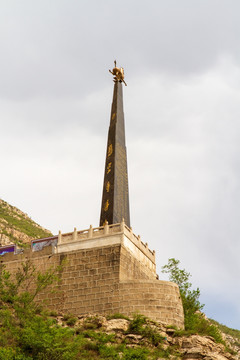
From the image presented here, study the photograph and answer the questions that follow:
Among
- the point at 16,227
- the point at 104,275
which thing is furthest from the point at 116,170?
the point at 16,227

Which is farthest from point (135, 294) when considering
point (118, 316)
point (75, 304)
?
point (75, 304)

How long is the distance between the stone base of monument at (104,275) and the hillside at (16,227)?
3231 cm

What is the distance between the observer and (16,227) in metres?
84.8

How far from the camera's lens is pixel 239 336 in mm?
78000

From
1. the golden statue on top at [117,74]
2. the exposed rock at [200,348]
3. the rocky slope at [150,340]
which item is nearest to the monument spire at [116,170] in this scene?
the golden statue on top at [117,74]

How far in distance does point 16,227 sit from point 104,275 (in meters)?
49.3

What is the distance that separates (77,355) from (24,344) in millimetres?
3086

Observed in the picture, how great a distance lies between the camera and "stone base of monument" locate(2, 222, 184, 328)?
117 ft

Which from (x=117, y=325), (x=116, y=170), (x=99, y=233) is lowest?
(x=117, y=325)

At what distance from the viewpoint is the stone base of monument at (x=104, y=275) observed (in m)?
35.8

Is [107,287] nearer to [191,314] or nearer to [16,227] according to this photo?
[191,314]

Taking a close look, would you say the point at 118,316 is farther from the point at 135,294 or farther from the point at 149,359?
the point at 149,359

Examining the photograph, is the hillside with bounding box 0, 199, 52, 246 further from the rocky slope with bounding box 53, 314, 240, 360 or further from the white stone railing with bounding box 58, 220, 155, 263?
the rocky slope with bounding box 53, 314, 240, 360

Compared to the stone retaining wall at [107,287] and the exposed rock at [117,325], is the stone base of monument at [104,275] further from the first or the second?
the exposed rock at [117,325]
